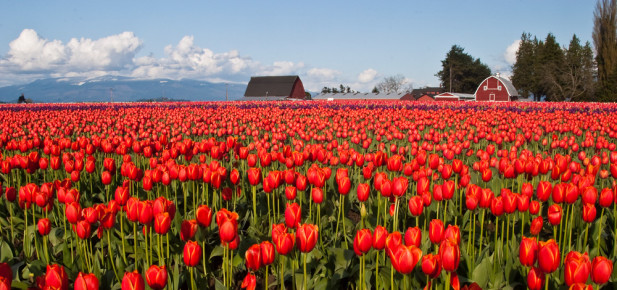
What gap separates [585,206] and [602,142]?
521 cm

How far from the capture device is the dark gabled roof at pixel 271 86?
9062cm

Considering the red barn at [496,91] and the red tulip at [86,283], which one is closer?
the red tulip at [86,283]

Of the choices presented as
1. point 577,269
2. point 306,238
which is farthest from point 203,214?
point 577,269

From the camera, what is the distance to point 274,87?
92250 mm

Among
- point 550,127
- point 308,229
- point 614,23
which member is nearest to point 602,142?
point 550,127

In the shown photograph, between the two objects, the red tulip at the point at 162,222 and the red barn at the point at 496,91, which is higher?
the red barn at the point at 496,91

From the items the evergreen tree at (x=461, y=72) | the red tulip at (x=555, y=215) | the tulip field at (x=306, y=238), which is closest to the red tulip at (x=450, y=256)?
the tulip field at (x=306, y=238)

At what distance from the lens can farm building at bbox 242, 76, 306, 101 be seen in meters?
90.2

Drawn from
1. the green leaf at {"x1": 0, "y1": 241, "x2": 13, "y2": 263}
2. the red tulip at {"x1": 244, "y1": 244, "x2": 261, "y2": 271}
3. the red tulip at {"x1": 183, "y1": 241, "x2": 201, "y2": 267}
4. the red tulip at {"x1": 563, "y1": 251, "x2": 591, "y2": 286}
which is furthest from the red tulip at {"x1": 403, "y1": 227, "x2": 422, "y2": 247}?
the green leaf at {"x1": 0, "y1": 241, "x2": 13, "y2": 263}

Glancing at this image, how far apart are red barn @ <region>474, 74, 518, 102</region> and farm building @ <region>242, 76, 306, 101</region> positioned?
113 feet

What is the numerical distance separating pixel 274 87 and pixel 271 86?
31.4 inches

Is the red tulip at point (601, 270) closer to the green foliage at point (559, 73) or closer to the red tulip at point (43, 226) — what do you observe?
the red tulip at point (43, 226)

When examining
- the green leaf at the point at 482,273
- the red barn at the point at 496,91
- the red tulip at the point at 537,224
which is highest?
the red barn at the point at 496,91

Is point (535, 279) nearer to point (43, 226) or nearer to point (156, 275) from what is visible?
point (156, 275)
